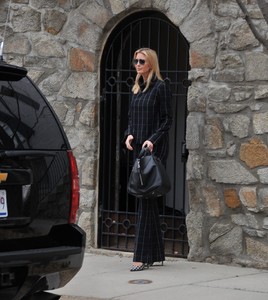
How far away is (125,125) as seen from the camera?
10.5 m

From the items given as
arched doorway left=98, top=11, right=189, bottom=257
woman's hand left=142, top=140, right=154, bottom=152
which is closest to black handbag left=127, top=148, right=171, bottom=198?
woman's hand left=142, top=140, right=154, bottom=152

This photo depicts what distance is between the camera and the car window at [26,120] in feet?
19.7

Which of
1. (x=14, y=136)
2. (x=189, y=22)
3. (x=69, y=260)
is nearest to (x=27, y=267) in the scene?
(x=69, y=260)

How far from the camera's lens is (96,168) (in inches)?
404

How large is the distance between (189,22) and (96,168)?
1.91 meters

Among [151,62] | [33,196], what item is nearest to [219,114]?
[151,62]

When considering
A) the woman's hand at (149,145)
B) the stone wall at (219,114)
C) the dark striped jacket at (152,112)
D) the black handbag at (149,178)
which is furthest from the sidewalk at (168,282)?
the dark striped jacket at (152,112)

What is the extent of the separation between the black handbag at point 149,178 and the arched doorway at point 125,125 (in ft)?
4.20

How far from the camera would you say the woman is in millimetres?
8945

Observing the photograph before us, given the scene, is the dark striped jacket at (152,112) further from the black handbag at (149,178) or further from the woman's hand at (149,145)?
the black handbag at (149,178)

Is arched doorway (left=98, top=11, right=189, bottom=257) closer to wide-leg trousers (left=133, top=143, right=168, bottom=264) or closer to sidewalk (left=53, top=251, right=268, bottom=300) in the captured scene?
sidewalk (left=53, top=251, right=268, bottom=300)

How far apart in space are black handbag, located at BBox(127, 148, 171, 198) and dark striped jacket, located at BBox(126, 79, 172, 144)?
344 mm

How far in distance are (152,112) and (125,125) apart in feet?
5.18

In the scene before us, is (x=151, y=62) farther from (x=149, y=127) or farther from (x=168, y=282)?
(x=168, y=282)
